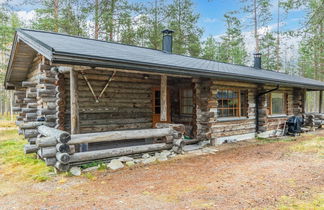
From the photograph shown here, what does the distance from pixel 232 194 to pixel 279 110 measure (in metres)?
9.77

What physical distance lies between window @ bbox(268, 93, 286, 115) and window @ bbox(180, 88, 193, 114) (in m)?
4.62

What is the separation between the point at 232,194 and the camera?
3.74 meters

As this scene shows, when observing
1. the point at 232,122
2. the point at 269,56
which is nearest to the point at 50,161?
the point at 232,122

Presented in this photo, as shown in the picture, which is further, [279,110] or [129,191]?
[279,110]

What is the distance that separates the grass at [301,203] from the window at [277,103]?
8.33 metres

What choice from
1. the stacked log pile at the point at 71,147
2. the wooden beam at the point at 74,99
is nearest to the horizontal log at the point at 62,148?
the stacked log pile at the point at 71,147

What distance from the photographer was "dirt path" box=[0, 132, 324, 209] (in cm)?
345

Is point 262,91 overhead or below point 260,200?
overhead

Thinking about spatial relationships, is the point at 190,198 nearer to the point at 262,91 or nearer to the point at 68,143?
the point at 68,143

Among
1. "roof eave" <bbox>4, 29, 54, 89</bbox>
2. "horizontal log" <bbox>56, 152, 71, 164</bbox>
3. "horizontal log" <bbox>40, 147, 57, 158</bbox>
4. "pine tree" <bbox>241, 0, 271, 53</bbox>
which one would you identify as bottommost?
"horizontal log" <bbox>56, 152, 71, 164</bbox>

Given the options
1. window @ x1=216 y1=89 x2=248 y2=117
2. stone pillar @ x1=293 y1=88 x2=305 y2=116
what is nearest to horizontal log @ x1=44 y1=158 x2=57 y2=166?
window @ x1=216 y1=89 x2=248 y2=117

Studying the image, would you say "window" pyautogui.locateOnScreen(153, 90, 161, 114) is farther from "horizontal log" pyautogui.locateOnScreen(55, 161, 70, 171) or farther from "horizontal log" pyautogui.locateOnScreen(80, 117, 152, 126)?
"horizontal log" pyautogui.locateOnScreen(55, 161, 70, 171)

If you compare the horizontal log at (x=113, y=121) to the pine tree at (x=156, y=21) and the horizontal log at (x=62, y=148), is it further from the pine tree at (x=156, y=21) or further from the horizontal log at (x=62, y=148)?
the pine tree at (x=156, y=21)

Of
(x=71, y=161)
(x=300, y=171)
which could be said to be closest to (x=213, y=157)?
(x=300, y=171)
